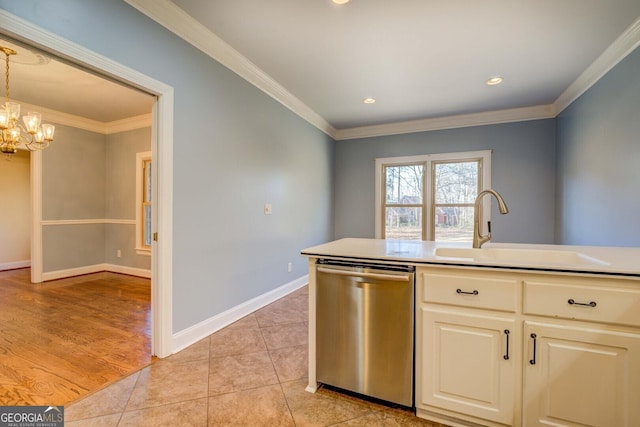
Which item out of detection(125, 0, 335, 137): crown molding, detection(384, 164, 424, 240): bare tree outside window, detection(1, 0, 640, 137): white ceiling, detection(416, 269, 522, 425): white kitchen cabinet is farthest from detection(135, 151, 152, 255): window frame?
detection(416, 269, 522, 425): white kitchen cabinet

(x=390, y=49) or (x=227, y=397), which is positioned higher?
(x=390, y=49)

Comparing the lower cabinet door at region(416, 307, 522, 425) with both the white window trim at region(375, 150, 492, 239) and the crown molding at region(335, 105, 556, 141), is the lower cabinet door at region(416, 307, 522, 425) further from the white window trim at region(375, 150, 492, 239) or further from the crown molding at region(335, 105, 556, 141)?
the crown molding at region(335, 105, 556, 141)

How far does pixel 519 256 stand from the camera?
185cm

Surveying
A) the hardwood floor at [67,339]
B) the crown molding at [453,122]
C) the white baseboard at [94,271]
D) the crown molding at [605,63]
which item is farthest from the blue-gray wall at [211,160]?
the crown molding at [605,63]

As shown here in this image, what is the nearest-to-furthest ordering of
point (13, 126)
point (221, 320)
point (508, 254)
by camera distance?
point (508, 254)
point (221, 320)
point (13, 126)

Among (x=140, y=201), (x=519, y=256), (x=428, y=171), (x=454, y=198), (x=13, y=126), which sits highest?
(x=13, y=126)

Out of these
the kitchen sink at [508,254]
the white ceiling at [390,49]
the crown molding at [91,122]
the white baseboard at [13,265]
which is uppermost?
the white ceiling at [390,49]

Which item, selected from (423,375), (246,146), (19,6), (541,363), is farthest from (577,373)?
(19,6)

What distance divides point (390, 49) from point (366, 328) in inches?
96.7

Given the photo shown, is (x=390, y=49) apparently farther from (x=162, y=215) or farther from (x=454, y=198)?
(x=454, y=198)

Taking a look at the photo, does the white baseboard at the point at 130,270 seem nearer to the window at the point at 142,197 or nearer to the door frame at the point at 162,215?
the window at the point at 142,197

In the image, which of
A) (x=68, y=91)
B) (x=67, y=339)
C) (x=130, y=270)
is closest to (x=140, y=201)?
(x=130, y=270)

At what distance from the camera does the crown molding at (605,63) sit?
2297 millimetres

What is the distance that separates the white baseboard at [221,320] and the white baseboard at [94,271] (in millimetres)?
2606
